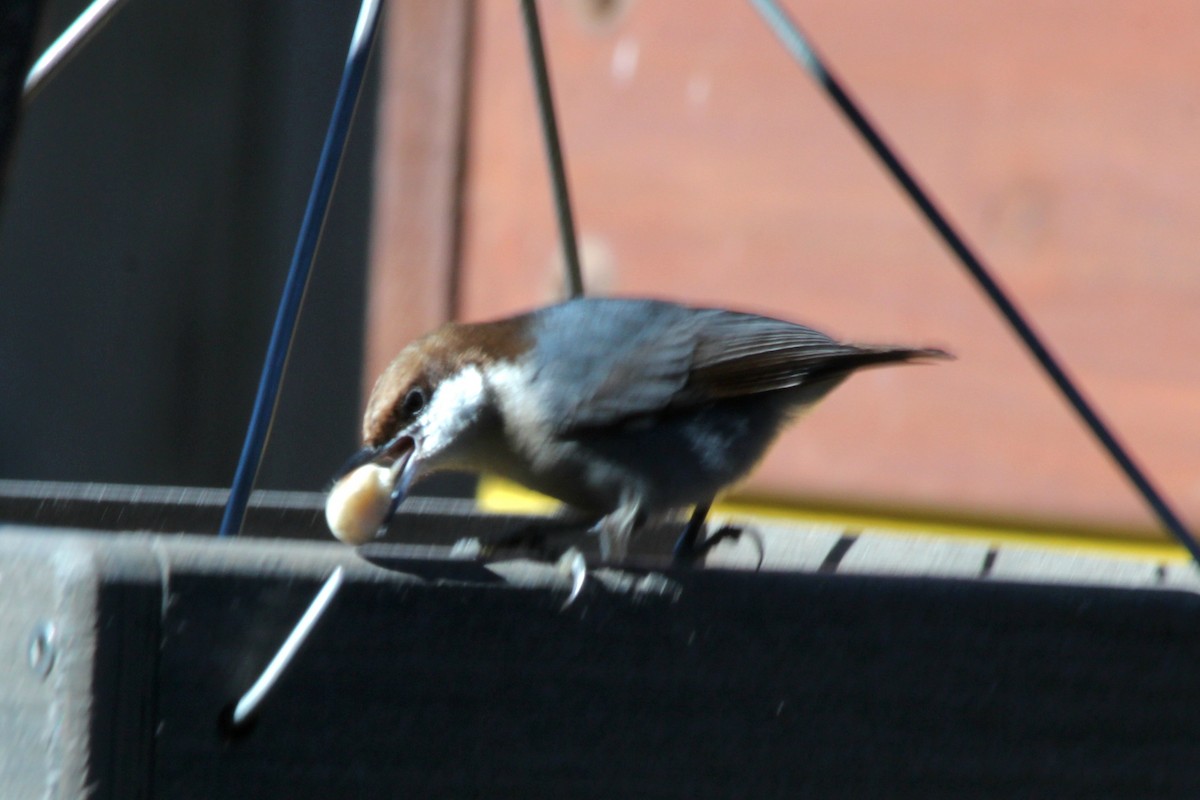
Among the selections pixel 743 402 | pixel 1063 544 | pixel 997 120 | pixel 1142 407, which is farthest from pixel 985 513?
pixel 743 402

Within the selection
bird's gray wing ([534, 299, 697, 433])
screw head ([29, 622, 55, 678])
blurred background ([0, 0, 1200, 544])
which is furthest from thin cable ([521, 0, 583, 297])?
screw head ([29, 622, 55, 678])

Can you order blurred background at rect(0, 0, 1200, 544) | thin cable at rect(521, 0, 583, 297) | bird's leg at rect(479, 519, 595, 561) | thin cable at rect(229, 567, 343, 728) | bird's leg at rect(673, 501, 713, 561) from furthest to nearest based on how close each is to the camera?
blurred background at rect(0, 0, 1200, 544), bird's leg at rect(673, 501, 713, 561), thin cable at rect(521, 0, 583, 297), bird's leg at rect(479, 519, 595, 561), thin cable at rect(229, 567, 343, 728)

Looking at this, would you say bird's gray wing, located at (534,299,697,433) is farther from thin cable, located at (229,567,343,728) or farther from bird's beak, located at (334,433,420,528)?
thin cable, located at (229,567,343,728)

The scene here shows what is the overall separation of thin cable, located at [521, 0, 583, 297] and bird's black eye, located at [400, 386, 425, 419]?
0.20m

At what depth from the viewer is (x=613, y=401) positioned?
147cm

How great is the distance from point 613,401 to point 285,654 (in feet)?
2.68

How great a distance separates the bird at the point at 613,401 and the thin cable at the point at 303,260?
0.38 m

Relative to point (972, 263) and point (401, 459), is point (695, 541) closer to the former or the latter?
point (401, 459)

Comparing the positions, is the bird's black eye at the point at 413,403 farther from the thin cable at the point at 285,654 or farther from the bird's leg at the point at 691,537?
the thin cable at the point at 285,654

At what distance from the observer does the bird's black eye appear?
1.52 meters

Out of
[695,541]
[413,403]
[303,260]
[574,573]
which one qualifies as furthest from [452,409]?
[574,573]

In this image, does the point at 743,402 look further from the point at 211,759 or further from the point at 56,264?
the point at 56,264

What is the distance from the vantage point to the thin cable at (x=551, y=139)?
1.34 metres

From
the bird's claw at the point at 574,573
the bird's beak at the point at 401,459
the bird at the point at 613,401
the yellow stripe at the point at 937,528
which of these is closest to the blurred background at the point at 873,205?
the yellow stripe at the point at 937,528
